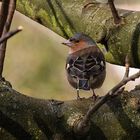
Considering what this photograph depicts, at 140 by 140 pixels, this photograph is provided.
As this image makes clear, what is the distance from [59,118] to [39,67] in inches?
→ 295

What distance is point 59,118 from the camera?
5.26ft

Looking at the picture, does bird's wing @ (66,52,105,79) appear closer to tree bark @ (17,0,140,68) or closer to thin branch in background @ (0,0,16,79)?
tree bark @ (17,0,140,68)

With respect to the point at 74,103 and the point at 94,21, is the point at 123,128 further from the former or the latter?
the point at 94,21

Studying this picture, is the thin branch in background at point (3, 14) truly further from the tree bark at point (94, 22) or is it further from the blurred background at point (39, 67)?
the blurred background at point (39, 67)

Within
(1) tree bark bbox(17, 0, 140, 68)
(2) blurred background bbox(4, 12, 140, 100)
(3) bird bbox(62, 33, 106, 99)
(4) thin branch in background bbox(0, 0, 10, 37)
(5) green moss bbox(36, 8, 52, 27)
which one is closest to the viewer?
(4) thin branch in background bbox(0, 0, 10, 37)

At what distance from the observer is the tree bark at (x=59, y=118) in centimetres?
152

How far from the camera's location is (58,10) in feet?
8.58

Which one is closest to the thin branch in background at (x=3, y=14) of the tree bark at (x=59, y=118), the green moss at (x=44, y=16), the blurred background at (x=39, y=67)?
the tree bark at (x=59, y=118)

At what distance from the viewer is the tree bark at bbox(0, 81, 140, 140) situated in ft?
4.99

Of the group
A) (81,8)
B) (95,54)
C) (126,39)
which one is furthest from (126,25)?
(95,54)

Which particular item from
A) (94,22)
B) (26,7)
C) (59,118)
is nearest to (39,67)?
(26,7)

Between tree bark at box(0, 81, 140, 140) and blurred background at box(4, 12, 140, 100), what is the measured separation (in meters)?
5.79

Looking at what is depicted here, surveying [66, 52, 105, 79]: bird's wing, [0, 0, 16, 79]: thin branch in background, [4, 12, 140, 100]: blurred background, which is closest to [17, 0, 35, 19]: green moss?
[66, 52, 105, 79]: bird's wing

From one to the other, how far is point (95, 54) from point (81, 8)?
2.78 feet
